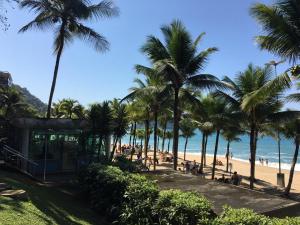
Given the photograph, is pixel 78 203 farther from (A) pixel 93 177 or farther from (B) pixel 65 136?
(B) pixel 65 136

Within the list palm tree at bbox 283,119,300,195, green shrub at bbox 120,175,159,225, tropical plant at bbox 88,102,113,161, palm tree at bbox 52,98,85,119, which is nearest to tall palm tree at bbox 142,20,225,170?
tropical plant at bbox 88,102,113,161

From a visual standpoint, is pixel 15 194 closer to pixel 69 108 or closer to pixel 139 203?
pixel 139 203

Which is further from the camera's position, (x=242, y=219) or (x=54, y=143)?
(x=54, y=143)

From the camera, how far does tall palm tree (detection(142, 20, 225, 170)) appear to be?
2172 centimetres

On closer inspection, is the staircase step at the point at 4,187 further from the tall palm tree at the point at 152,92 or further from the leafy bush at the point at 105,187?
the tall palm tree at the point at 152,92

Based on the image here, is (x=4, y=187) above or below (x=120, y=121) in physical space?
below

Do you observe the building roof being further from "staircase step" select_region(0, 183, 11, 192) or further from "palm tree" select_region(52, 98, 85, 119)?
"palm tree" select_region(52, 98, 85, 119)

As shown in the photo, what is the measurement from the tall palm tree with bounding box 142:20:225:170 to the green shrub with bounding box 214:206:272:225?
13246 millimetres

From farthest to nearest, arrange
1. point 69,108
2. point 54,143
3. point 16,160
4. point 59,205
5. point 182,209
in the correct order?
point 69,108
point 54,143
point 16,160
point 59,205
point 182,209

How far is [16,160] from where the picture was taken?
1928 cm

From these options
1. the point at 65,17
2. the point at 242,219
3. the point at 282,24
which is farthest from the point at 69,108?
the point at 242,219

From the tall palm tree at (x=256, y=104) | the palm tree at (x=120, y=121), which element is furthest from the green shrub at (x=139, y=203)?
the tall palm tree at (x=256, y=104)

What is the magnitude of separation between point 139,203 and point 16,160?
10140mm

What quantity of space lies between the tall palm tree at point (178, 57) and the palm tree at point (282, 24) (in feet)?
26.4
